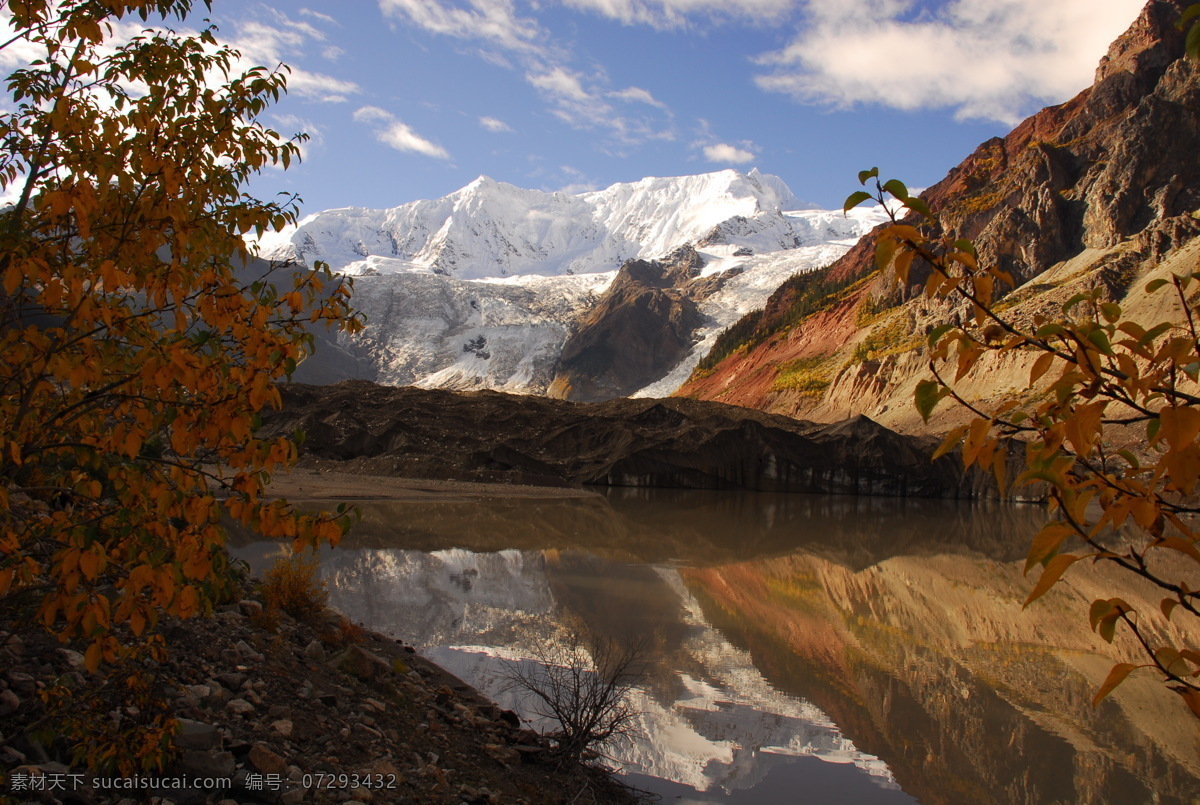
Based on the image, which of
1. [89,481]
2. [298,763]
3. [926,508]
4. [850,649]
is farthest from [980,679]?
[926,508]

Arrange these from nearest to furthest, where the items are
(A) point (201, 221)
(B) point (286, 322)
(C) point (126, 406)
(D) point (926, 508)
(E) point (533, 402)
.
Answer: (C) point (126, 406) < (B) point (286, 322) < (A) point (201, 221) < (D) point (926, 508) < (E) point (533, 402)

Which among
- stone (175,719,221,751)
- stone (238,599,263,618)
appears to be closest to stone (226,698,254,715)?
stone (175,719,221,751)

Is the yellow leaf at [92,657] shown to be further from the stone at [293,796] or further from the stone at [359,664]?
the stone at [359,664]

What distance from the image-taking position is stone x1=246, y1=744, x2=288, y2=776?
4.08 m

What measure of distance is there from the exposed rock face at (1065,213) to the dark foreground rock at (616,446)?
11.2 metres

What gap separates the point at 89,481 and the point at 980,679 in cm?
888

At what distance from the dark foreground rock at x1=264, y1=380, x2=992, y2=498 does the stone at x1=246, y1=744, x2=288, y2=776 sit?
3084 cm

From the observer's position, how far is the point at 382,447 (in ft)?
122

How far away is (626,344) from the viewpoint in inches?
5167

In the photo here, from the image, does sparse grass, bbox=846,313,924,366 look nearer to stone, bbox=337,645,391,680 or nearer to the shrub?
the shrub

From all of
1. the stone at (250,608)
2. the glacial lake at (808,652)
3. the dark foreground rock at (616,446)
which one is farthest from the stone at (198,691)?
the dark foreground rock at (616,446)

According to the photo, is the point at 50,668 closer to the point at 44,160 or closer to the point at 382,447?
the point at 44,160

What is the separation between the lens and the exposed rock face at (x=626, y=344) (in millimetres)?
125250

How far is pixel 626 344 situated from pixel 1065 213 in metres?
77.3
